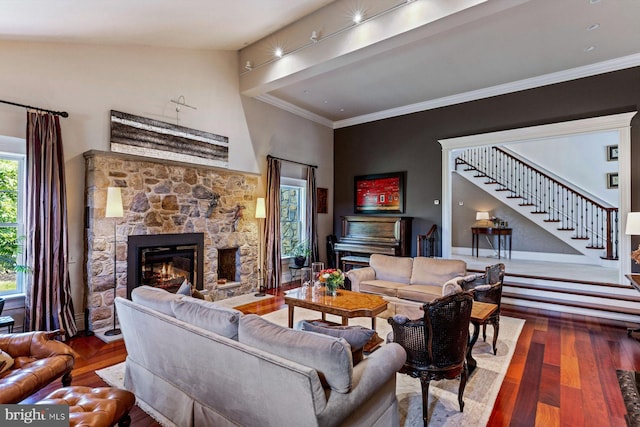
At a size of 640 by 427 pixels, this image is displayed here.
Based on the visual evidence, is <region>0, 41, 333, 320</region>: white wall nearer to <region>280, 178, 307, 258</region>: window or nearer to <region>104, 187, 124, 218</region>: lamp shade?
<region>104, 187, 124, 218</region>: lamp shade

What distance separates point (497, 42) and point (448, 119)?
2.17m

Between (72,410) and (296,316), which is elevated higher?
(72,410)

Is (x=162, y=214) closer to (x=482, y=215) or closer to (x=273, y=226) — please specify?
(x=273, y=226)

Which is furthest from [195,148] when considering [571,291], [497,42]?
[571,291]

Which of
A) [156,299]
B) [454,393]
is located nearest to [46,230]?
[156,299]

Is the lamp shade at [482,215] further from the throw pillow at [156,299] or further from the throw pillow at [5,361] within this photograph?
the throw pillow at [5,361]

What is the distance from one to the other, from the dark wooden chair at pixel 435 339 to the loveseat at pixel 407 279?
182cm

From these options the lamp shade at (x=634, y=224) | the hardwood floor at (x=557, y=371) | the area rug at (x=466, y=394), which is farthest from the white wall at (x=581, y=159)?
the area rug at (x=466, y=394)

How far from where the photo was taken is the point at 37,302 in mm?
3537

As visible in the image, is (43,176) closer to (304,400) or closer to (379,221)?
(304,400)

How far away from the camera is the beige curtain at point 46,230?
3.54m

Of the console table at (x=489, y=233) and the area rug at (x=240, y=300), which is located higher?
the console table at (x=489, y=233)

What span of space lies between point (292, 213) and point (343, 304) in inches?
156

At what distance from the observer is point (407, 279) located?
5.07 meters
